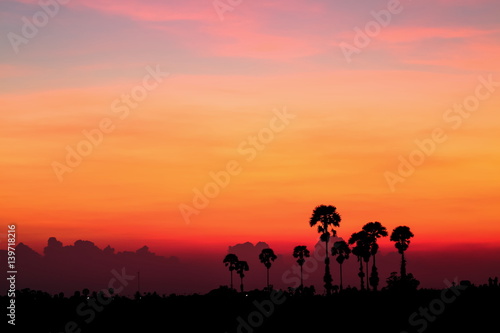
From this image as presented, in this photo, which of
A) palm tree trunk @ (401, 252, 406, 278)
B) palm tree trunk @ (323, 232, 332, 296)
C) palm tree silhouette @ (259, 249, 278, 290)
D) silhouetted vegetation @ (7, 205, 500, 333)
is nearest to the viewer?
silhouetted vegetation @ (7, 205, 500, 333)

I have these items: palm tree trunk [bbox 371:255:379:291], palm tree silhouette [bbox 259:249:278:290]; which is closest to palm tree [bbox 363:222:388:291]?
palm tree trunk [bbox 371:255:379:291]

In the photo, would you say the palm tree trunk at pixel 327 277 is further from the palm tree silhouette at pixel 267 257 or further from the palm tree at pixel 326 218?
the palm tree silhouette at pixel 267 257

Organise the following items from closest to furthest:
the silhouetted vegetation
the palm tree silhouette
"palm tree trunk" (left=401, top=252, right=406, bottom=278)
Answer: the silhouetted vegetation, "palm tree trunk" (left=401, top=252, right=406, bottom=278), the palm tree silhouette

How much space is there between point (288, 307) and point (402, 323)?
2217 cm

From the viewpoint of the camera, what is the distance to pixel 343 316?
8162 cm

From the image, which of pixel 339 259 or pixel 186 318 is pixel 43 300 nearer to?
pixel 186 318

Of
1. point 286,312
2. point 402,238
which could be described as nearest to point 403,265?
point 402,238

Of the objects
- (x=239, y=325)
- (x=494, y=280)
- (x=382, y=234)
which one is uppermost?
(x=382, y=234)

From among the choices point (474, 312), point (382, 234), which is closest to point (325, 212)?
point (382, 234)

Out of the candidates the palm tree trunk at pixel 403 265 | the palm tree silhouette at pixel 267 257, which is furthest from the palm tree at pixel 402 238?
the palm tree silhouette at pixel 267 257

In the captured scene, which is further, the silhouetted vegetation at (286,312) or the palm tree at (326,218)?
the palm tree at (326,218)

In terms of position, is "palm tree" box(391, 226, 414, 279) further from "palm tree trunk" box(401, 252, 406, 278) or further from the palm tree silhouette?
the palm tree silhouette

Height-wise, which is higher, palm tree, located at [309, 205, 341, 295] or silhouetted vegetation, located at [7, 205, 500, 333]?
palm tree, located at [309, 205, 341, 295]

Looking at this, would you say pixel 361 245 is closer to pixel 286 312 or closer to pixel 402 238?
pixel 402 238
